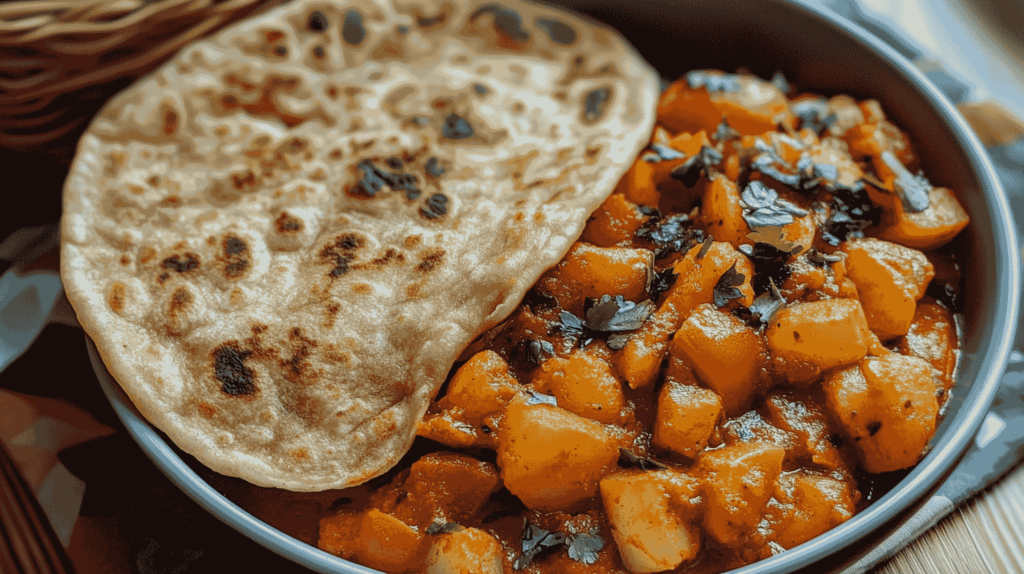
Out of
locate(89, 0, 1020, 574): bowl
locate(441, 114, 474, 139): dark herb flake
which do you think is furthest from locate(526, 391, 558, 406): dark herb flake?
locate(441, 114, 474, 139): dark herb flake

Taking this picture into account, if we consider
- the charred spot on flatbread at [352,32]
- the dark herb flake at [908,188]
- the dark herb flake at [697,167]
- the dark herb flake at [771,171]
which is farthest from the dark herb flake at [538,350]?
the charred spot on flatbread at [352,32]

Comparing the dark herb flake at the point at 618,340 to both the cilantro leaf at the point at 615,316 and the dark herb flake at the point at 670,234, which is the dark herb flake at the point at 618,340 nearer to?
the cilantro leaf at the point at 615,316

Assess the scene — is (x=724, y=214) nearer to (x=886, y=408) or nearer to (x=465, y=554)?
(x=886, y=408)

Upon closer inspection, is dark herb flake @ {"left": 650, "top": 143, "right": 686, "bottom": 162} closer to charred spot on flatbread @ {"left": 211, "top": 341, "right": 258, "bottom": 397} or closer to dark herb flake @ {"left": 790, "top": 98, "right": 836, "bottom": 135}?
dark herb flake @ {"left": 790, "top": 98, "right": 836, "bottom": 135}

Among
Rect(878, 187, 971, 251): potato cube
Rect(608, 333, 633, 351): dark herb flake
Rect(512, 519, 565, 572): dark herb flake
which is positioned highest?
Rect(878, 187, 971, 251): potato cube

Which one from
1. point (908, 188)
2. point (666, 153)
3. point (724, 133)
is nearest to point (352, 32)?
point (666, 153)

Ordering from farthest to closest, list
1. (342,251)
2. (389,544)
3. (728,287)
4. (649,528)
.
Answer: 1. (342,251)
2. (728,287)
3. (389,544)
4. (649,528)
